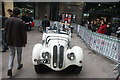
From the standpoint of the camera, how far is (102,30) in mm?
7586

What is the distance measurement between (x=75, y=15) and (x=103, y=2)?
4.08 metres

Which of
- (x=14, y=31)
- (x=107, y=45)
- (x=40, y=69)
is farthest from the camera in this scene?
(x=107, y=45)

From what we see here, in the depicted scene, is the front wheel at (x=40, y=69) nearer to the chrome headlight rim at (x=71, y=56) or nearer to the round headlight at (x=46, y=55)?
the round headlight at (x=46, y=55)

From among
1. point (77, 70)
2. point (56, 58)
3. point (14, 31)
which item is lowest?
point (77, 70)

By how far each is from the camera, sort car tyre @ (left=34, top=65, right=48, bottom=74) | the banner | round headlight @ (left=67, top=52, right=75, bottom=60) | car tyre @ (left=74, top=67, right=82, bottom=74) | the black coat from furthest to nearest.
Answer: the banner → car tyre @ (left=74, top=67, right=82, bottom=74) → car tyre @ (left=34, top=65, right=48, bottom=74) → round headlight @ (left=67, top=52, right=75, bottom=60) → the black coat

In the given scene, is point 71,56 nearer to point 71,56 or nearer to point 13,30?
point 71,56

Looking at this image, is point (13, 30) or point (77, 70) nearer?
point (13, 30)

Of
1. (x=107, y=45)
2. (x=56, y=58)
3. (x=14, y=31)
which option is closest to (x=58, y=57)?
(x=56, y=58)

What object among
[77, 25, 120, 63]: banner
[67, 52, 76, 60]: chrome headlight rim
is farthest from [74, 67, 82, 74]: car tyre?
[77, 25, 120, 63]: banner

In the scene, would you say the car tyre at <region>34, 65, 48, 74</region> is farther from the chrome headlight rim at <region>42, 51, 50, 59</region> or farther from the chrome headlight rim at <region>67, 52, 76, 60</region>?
the chrome headlight rim at <region>67, 52, 76, 60</region>

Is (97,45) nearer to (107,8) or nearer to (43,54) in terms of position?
(43,54)

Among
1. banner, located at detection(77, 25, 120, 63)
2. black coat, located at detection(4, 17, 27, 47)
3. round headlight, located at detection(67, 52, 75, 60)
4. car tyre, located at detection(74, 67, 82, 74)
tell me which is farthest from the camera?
banner, located at detection(77, 25, 120, 63)

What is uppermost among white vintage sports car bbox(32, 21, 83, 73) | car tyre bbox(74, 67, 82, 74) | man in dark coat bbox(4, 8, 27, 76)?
man in dark coat bbox(4, 8, 27, 76)

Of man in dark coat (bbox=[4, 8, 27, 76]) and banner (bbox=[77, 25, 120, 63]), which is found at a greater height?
man in dark coat (bbox=[4, 8, 27, 76])
